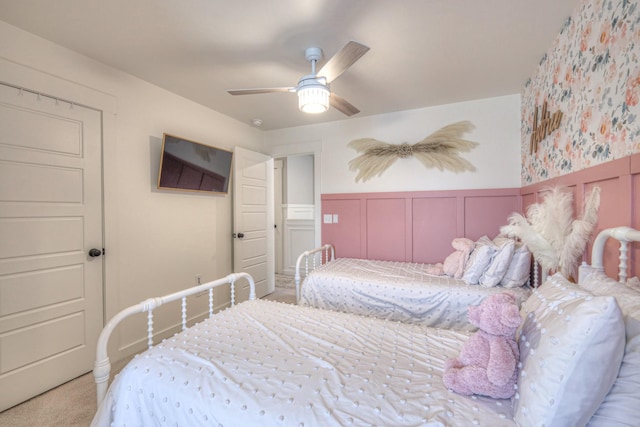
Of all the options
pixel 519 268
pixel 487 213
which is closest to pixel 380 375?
pixel 519 268

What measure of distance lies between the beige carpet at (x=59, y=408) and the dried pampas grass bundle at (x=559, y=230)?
2.82m

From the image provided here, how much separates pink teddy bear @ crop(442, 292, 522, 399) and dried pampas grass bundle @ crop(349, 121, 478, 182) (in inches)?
92.4

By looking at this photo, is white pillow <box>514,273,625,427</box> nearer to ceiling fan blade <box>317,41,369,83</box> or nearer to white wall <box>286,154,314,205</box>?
→ ceiling fan blade <box>317,41,369,83</box>

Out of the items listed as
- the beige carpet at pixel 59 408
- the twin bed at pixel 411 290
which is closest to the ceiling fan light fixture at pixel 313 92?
the twin bed at pixel 411 290

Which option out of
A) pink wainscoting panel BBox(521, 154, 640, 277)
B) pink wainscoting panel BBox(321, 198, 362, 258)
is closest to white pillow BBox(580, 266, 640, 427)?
pink wainscoting panel BBox(521, 154, 640, 277)

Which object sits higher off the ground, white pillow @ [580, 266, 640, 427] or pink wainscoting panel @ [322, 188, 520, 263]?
pink wainscoting panel @ [322, 188, 520, 263]

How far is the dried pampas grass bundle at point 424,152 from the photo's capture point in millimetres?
3051

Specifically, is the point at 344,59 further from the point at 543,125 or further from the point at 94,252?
the point at 94,252

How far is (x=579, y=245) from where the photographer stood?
1.43 metres

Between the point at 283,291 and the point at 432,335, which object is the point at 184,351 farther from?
the point at 283,291

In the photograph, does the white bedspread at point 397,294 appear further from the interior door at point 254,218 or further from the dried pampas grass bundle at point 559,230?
the interior door at point 254,218

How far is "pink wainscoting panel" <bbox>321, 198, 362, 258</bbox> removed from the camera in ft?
11.6

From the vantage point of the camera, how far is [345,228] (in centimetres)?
362

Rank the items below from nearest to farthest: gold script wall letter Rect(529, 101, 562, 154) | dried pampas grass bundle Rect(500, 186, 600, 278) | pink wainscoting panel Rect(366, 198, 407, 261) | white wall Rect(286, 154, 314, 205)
Result: 1. dried pampas grass bundle Rect(500, 186, 600, 278)
2. gold script wall letter Rect(529, 101, 562, 154)
3. pink wainscoting panel Rect(366, 198, 407, 261)
4. white wall Rect(286, 154, 314, 205)
